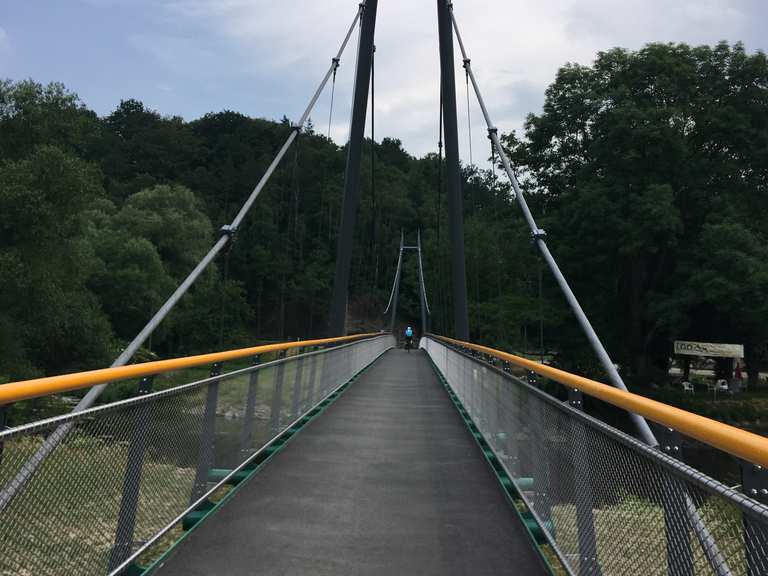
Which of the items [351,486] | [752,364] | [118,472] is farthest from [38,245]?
[752,364]

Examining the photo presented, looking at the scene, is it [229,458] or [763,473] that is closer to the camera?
[763,473]

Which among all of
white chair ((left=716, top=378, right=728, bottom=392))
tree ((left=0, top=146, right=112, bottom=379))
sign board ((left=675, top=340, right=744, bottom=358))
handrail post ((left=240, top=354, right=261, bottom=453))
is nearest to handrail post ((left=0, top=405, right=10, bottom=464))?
handrail post ((left=240, top=354, right=261, bottom=453))

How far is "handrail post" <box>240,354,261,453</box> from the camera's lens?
477cm

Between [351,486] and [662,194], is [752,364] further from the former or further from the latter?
[351,486]

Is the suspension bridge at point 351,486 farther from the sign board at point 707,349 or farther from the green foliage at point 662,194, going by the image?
the sign board at point 707,349

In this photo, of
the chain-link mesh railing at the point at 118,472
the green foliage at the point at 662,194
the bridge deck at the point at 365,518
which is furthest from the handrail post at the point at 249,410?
the green foliage at the point at 662,194

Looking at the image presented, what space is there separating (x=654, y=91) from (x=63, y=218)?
68.6 ft

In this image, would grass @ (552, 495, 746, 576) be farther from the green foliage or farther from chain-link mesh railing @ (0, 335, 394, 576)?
the green foliage

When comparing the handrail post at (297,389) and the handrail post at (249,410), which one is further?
the handrail post at (297,389)

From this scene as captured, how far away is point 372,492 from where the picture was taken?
4324mm

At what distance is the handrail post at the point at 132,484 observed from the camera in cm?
270

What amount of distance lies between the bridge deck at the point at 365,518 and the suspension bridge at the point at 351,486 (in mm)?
14

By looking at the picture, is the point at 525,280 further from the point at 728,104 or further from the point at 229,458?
the point at 229,458

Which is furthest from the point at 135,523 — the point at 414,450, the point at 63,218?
the point at 63,218
